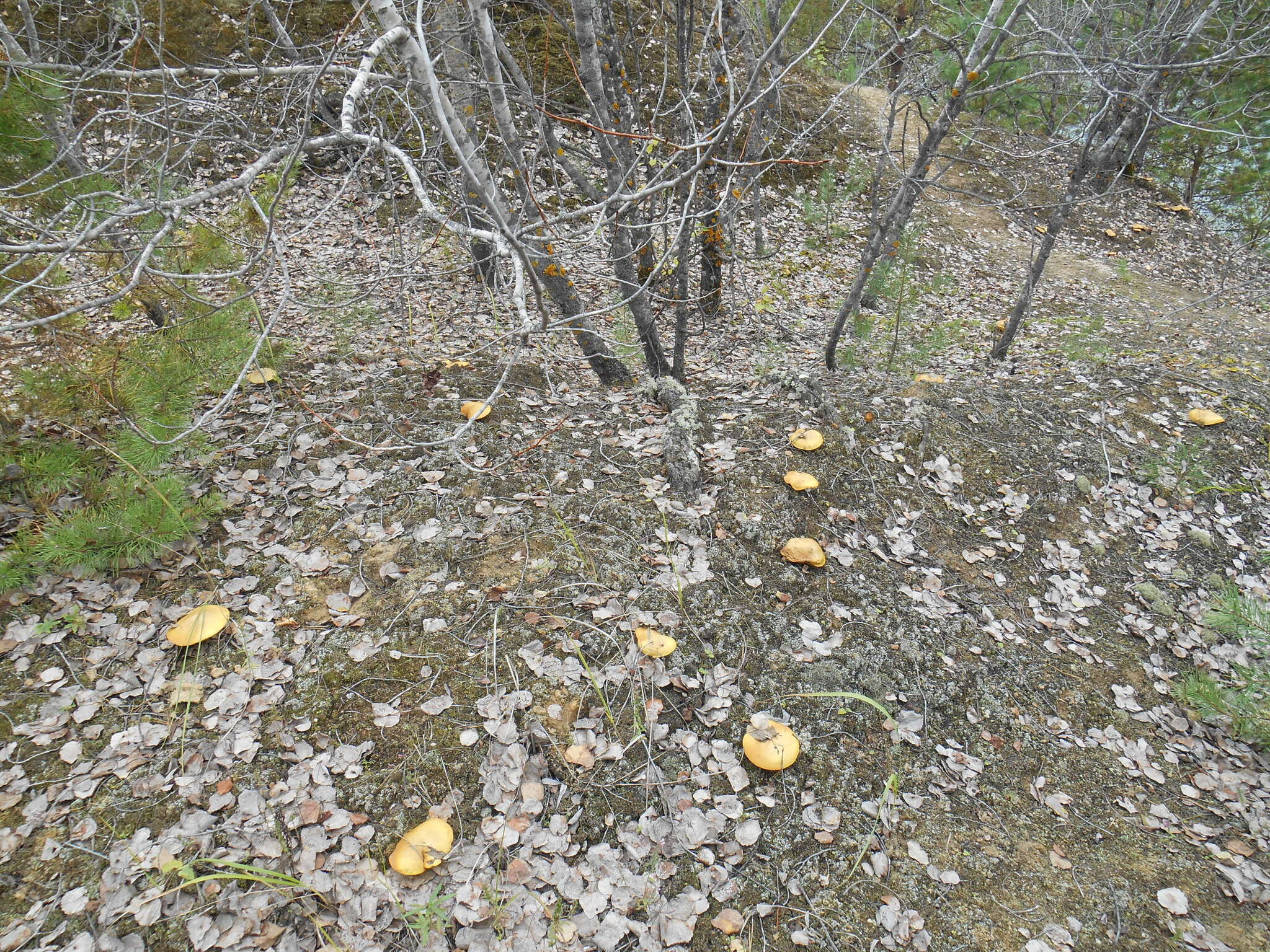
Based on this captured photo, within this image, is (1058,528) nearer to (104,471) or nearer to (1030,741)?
(1030,741)

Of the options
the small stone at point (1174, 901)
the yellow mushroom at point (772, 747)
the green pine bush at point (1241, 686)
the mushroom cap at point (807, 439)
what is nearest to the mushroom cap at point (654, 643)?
the yellow mushroom at point (772, 747)

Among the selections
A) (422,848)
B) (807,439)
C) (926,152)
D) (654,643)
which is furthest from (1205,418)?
(422,848)

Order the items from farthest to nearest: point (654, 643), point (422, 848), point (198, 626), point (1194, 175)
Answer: point (1194, 175) → point (654, 643) → point (198, 626) → point (422, 848)

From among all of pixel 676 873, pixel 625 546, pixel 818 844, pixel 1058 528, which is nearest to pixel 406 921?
pixel 676 873

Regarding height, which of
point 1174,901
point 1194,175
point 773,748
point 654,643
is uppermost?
point 1194,175

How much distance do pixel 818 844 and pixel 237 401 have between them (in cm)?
415

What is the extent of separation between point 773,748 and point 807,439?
6.57 feet

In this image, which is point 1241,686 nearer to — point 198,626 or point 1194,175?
point 198,626

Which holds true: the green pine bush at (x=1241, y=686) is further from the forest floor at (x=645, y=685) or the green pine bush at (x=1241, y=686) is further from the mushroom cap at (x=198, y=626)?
the mushroom cap at (x=198, y=626)

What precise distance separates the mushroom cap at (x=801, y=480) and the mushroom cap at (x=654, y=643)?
1345 millimetres

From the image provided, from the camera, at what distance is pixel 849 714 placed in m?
2.92

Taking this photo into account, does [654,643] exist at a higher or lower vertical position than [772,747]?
higher

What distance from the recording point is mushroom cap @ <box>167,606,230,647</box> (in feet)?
8.79

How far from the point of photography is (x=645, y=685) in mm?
2920
